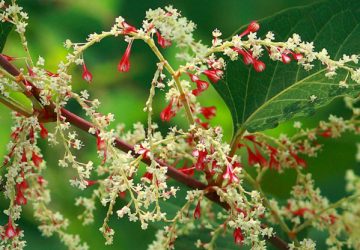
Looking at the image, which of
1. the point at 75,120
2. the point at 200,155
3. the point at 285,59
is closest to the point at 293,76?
the point at 285,59

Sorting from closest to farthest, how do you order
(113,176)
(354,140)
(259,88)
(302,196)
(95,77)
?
(113,176) → (259,88) → (302,196) → (354,140) → (95,77)

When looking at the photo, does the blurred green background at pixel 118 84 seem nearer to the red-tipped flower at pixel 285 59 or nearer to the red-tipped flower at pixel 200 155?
the red-tipped flower at pixel 200 155

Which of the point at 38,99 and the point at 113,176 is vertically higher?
the point at 38,99

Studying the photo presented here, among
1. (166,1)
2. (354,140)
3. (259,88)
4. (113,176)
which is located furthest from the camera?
(166,1)

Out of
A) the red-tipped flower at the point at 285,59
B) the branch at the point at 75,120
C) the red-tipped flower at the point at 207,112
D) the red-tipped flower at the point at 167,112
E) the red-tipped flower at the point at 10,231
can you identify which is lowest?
the red-tipped flower at the point at 10,231

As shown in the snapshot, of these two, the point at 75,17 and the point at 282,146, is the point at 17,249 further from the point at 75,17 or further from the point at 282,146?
the point at 75,17

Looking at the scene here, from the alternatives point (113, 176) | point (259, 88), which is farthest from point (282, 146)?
point (113, 176)

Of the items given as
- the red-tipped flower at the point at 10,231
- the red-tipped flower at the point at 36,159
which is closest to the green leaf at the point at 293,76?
the red-tipped flower at the point at 36,159
